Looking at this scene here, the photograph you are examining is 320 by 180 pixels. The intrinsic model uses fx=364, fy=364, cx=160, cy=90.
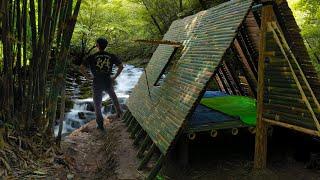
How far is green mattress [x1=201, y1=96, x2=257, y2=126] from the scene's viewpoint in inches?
245

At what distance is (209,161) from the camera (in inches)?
239

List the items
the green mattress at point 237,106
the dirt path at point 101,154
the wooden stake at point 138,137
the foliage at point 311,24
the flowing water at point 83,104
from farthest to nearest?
the flowing water at point 83,104 → the foliage at point 311,24 → the wooden stake at point 138,137 → the green mattress at point 237,106 → the dirt path at point 101,154

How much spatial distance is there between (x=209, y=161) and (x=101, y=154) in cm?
247

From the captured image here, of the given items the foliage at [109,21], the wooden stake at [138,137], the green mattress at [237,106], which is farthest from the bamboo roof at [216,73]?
the foliage at [109,21]

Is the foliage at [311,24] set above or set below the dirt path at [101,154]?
above

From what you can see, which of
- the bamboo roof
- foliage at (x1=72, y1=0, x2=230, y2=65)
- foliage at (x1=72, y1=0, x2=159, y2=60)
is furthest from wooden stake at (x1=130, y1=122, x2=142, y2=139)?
foliage at (x1=72, y1=0, x2=230, y2=65)

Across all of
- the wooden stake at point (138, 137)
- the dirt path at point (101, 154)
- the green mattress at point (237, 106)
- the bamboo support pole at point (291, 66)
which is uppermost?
the bamboo support pole at point (291, 66)

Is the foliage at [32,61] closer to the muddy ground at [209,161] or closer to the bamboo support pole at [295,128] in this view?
the muddy ground at [209,161]

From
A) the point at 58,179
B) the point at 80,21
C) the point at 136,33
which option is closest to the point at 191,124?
the point at 58,179

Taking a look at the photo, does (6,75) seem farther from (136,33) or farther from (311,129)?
(136,33)

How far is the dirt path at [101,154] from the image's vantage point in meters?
5.98

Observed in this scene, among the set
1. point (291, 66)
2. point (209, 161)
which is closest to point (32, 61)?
point (209, 161)

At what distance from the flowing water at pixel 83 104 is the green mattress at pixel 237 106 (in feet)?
17.7

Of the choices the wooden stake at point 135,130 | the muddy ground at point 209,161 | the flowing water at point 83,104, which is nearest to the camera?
the muddy ground at point 209,161
